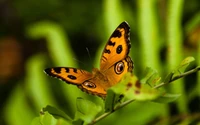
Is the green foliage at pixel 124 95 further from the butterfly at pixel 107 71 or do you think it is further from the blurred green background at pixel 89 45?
the blurred green background at pixel 89 45

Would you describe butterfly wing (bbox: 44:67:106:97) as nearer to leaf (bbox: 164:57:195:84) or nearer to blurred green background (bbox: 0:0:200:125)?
leaf (bbox: 164:57:195:84)

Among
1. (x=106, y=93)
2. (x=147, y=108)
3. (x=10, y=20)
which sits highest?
(x=10, y=20)

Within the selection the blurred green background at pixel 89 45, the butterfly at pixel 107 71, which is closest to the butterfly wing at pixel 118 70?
the butterfly at pixel 107 71

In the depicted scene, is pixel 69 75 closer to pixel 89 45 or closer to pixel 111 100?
pixel 111 100

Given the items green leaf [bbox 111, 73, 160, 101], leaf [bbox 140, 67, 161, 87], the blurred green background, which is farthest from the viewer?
the blurred green background

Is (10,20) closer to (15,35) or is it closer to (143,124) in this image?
(15,35)

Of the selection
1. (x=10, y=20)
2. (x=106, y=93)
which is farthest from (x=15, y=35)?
(x=106, y=93)

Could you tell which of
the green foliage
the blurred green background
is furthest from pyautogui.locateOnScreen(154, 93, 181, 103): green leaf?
the blurred green background
